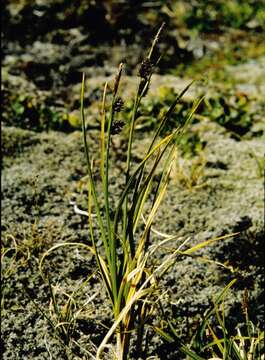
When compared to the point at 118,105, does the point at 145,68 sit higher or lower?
higher

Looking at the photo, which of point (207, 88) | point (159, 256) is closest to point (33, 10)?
point (207, 88)

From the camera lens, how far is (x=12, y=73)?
14.0 feet

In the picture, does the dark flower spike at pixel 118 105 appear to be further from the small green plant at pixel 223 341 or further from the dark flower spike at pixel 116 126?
the small green plant at pixel 223 341

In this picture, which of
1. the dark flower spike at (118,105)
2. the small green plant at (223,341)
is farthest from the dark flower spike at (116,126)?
the small green plant at (223,341)

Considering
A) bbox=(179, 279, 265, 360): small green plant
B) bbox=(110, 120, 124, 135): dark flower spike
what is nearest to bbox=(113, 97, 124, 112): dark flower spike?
bbox=(110, 120, 124, 135): dark flower spike

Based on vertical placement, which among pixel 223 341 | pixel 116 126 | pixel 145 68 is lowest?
pixel 223 341

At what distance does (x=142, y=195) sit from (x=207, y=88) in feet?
8.67

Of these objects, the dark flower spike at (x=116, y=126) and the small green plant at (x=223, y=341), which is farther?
the small green plant at (x=223, y=341)

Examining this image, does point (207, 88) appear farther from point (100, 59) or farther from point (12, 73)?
point (12, 73)

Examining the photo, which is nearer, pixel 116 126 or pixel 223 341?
pixel 116 126

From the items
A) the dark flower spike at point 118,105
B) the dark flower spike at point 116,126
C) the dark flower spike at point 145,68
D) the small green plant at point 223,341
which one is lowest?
the small green plant at point 223,341

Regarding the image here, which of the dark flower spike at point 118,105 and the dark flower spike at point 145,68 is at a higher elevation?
the dark flower spike at point 145,68

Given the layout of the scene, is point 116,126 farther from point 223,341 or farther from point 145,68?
point 223,341

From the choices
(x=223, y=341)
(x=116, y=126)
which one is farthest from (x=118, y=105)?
(x=223, y=341)
